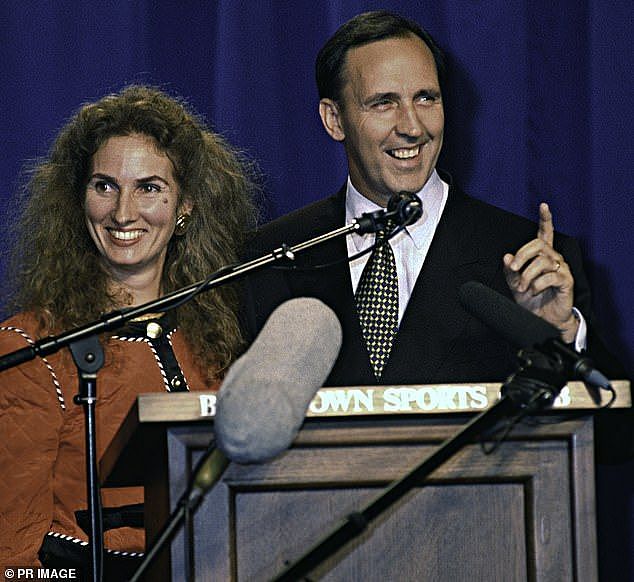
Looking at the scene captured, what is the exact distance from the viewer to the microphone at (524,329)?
3.47ft

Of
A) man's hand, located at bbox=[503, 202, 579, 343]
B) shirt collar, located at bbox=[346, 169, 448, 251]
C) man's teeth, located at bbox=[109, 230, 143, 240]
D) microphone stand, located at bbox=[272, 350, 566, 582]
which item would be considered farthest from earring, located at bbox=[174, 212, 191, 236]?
microphone stand, located at bbox=[272, 350, 566, 582]

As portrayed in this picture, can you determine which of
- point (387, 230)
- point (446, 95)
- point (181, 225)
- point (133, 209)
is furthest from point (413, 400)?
point (446, 95)

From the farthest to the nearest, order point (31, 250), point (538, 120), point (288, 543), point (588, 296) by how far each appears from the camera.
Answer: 1. point (538, 120)
2. point (31, 250)
3. point (588, 296)
4. point (288, 543)

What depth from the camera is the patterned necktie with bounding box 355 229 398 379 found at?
205 centimetres

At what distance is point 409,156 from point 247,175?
1.39 feet

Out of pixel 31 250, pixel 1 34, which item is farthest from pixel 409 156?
pixel 1 34

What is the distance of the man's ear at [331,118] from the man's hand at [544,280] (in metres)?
0.57

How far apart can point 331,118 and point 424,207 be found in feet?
0.86

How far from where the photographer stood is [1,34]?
2.49m

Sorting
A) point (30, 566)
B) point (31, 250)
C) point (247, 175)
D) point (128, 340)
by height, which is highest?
point (247, 175)

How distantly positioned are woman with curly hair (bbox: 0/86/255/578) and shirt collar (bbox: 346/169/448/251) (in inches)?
9.5

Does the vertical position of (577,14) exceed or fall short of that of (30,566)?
it exceeds it

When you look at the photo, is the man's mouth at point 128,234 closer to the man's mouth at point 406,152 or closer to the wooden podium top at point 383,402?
the man's mouth at point 406,152

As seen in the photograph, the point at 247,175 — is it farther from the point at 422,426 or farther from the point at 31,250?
the point at 422,426
